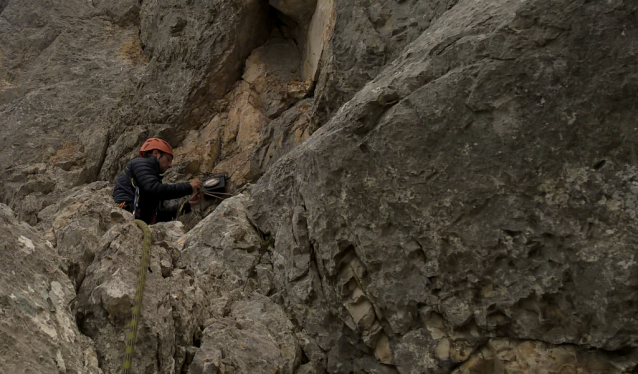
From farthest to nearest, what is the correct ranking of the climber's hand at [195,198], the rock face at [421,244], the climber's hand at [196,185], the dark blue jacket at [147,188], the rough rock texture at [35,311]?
the climber's hand at [195,198], the climber's hand at [196,185], the dark blue jacket at [147,188], the rock face at [421,244], the rough rock texture at [35,311]

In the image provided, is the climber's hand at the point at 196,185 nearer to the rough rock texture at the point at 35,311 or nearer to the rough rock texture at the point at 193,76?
the rough rock texture at the point at 193,76

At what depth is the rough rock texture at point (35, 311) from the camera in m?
3.47

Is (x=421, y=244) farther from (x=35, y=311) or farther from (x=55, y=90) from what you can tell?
(x=55, y=90)

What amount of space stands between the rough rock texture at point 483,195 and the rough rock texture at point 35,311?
2.11m

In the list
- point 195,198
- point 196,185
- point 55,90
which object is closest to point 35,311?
point 196,185

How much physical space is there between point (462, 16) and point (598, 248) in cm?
243

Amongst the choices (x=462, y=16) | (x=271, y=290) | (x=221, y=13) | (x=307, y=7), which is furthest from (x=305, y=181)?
(x=221, y=13)

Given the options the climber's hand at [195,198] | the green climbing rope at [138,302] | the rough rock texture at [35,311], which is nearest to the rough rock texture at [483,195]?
the green climbing rope at [138,302]

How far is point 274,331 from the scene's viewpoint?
17.5ft

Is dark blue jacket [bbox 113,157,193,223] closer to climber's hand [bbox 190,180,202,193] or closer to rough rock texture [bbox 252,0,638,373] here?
climber's hand [bbox 190,180,202,193]

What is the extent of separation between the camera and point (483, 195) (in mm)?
4414

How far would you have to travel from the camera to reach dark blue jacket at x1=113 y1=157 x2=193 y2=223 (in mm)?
8820

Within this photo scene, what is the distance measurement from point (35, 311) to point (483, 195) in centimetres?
327

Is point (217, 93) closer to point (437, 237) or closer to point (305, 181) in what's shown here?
point (305, 181)
